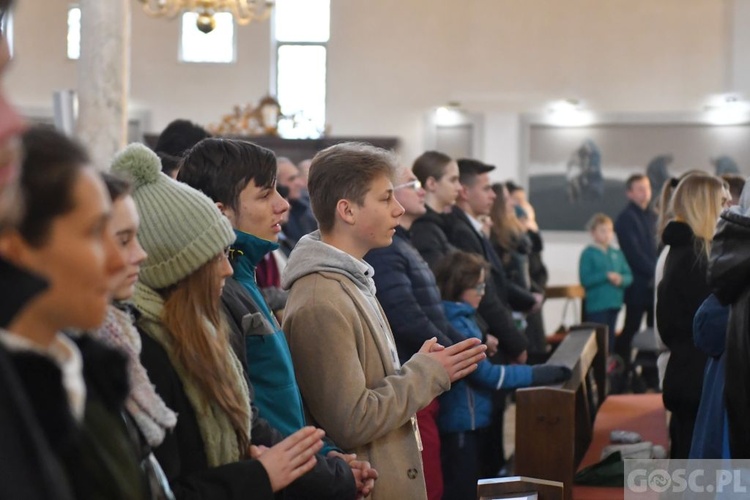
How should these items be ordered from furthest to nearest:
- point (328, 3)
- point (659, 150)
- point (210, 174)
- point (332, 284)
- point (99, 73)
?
point (328, 3), point (659, 150), point (99, 73), point (332, 284), point (210, 174)

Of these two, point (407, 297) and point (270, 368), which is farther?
point (407, 297)

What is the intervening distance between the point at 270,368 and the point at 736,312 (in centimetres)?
161

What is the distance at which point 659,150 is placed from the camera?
15.7 metres

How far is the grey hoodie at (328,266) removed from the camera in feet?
10.8

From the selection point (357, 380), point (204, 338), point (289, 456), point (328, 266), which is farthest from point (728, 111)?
point (204, 338)

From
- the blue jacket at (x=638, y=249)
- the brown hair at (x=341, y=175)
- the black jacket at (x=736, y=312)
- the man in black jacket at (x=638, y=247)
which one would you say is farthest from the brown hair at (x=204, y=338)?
the blue jacket at (x=638, y=249)

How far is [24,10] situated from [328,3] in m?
4.43

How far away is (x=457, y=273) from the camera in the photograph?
530cm

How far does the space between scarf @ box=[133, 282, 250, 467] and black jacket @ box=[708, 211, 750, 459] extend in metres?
1.82

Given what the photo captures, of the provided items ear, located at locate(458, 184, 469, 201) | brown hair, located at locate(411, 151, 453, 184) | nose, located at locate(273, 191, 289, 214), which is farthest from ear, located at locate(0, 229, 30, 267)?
ear, located at locate(458, 184, 469, 201)

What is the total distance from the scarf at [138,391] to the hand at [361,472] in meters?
0.89

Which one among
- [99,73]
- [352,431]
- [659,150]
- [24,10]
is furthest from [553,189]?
[352,431]

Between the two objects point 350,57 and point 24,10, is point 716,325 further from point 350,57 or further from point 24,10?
point 24,10

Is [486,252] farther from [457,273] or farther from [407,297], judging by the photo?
[407,297]
